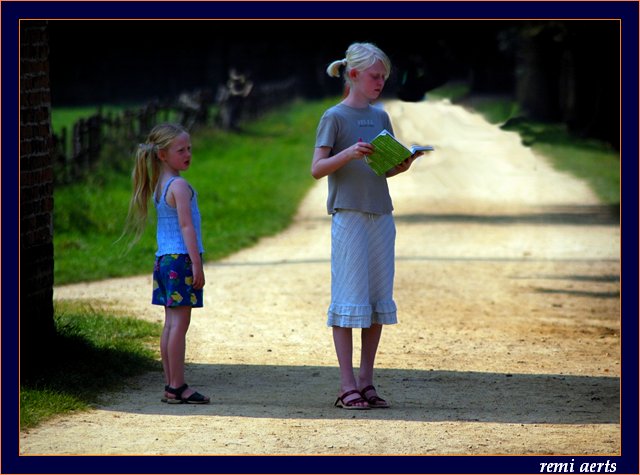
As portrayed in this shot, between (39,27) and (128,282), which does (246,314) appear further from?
(39,27)

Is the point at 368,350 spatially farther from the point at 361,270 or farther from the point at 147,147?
the point at 147,147

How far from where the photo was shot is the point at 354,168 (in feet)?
21.0

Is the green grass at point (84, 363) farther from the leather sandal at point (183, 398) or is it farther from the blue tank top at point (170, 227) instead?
the blue tank top at point (170, 227)

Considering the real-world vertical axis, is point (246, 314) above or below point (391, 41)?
below

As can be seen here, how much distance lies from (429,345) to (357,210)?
2529 millimetres

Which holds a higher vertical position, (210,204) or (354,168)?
(354,168)

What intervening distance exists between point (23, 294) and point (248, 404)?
1.39 metres

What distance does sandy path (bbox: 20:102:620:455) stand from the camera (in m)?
5.86

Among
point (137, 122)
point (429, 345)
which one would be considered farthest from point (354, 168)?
point (137, 122)

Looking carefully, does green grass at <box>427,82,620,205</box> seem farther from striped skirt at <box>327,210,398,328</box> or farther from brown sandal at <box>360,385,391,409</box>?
brown sandal at <box>360,385,391,409</box>

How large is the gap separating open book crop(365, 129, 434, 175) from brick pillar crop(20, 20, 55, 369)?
1991 mm

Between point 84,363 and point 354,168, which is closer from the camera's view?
point 354,168

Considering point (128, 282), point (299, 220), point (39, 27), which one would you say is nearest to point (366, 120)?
point (39, 27)

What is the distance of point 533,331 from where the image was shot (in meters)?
9.45
